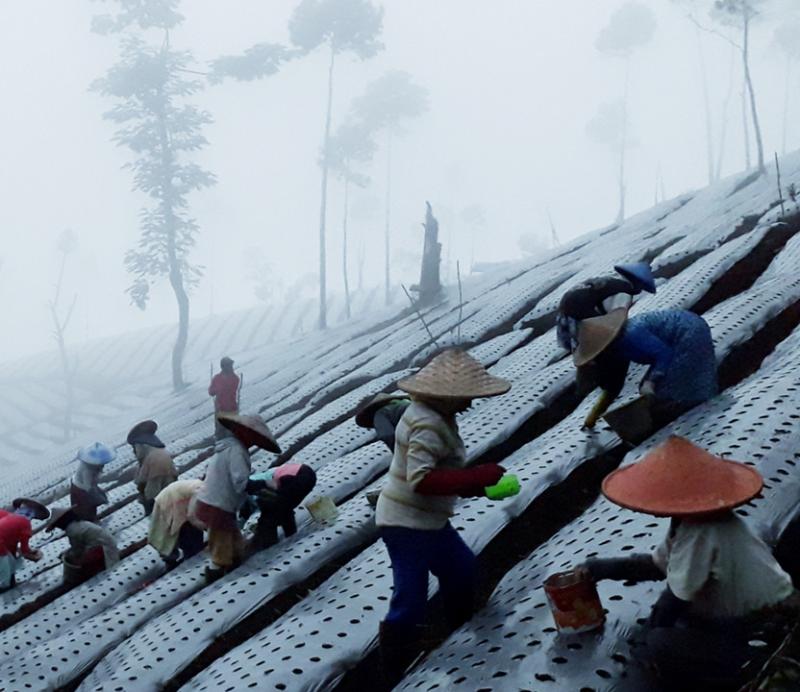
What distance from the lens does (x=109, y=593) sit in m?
5.61

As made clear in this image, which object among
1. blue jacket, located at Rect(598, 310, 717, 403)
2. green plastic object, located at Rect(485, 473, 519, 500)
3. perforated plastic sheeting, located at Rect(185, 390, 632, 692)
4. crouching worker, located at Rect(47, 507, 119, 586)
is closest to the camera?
green plastic object, located at Rect(485, 473, 519, 500)

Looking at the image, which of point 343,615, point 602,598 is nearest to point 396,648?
point 343,615

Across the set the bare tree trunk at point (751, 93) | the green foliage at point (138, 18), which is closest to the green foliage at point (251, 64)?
the green foliage at point (138, 18)

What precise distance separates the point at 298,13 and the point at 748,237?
22.3 metres

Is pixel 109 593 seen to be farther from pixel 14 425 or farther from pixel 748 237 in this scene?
Result: pixel 14 425

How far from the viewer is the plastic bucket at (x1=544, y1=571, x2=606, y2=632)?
2549 millimetres

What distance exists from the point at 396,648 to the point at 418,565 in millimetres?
380

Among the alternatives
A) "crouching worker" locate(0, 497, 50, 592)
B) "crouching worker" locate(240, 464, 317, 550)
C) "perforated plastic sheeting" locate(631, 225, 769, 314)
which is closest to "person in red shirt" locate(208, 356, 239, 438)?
"crouching worker" locate(0, 497, 50, 592)

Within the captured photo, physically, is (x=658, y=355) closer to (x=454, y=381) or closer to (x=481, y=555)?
(x=481, y=555)

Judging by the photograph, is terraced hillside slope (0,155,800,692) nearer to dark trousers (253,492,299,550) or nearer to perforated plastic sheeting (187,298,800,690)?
perforated plastic sheeting (187,298,800,690)

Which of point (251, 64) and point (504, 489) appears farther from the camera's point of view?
point (251, 64)

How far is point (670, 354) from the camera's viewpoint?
A: 13.8ft

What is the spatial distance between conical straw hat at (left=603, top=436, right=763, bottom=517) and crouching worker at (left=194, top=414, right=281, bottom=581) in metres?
2.89

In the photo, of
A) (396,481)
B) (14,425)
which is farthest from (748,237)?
(14,425)
